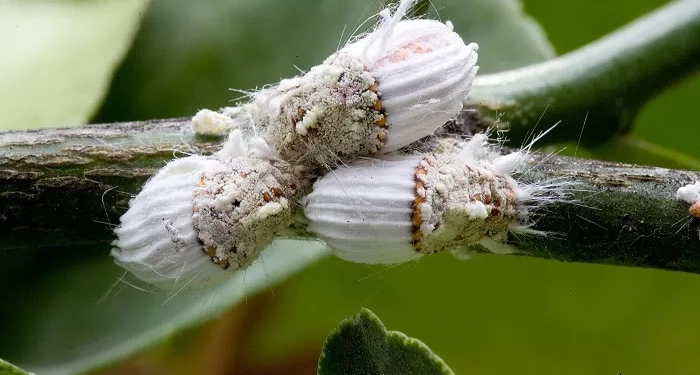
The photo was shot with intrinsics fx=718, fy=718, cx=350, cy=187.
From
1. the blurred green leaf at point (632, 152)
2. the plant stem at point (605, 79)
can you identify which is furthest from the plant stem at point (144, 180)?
the blurred green leaf at point (632, 152)

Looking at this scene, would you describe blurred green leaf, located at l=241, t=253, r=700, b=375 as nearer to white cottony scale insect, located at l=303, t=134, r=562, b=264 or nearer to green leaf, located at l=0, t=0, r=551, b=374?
green leaf, located at l=0, t=0, r=551, b=374

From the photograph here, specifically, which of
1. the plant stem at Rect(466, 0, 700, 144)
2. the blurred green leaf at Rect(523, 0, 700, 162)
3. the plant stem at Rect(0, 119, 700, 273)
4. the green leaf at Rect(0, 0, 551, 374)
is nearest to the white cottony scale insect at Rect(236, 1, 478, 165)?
the plant stem at Rect(0, 119, 700, 273)

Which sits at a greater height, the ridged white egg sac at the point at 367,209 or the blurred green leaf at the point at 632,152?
the ridged white egg sac at the point at 367,209

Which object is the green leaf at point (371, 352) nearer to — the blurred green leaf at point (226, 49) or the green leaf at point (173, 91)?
the green leaf at point (173, 91)

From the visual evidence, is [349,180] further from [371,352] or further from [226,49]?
[226,49]

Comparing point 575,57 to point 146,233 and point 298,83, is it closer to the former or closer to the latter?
point 298,83

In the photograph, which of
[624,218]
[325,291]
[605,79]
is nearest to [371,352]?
[624,218]

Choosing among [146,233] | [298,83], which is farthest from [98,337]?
[298,83]
